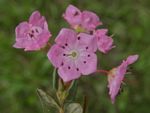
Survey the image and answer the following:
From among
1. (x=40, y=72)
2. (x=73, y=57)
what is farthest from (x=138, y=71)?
(x=73, y=57)

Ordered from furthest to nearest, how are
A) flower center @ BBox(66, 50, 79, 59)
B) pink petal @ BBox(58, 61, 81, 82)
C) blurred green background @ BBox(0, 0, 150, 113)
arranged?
blurred green background @ BBox(0, 0, 150, 113) < flower center @ BBox(66, 50, 79, 59) < pink petal @ BBox(58, 61, 81, 82)

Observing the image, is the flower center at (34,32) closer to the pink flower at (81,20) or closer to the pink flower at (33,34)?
the pink flower at (33,34)

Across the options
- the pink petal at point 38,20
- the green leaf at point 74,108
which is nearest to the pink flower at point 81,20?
the pink petal at point 38,20

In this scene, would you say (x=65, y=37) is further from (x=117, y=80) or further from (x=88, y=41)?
(x=117, y=80)

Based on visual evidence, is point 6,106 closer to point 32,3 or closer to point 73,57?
point 32,3

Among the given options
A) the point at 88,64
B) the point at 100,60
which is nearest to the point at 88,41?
the point at 88,64

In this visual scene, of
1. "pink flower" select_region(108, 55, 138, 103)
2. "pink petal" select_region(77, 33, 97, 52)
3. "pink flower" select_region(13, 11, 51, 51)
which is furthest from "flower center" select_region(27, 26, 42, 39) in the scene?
"pink flower" select_region(108, 55, 138, 103)

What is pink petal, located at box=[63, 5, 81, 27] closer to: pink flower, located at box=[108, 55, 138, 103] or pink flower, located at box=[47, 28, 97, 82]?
pink flower, located at box=[47, 28, 97, 82]
